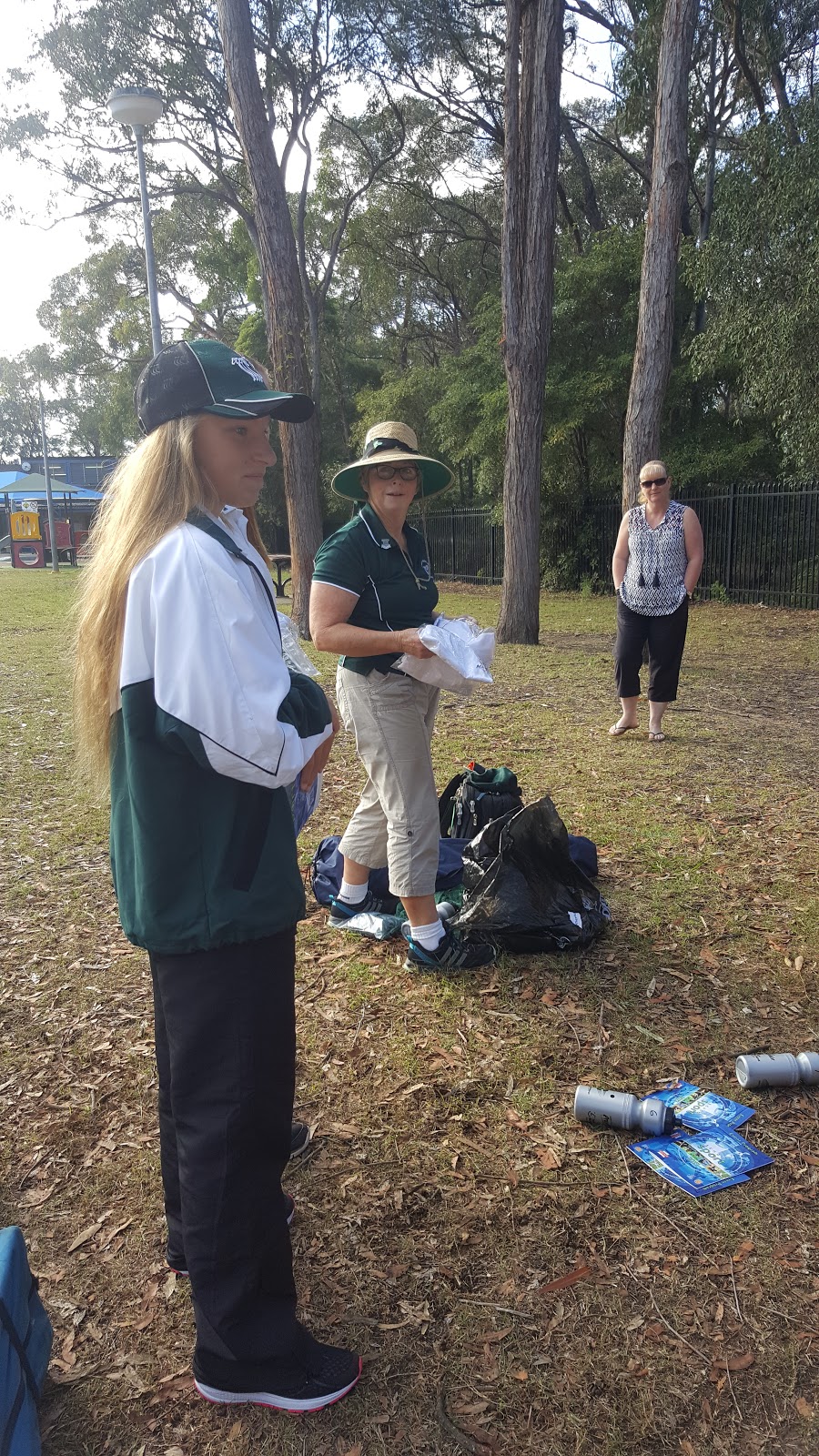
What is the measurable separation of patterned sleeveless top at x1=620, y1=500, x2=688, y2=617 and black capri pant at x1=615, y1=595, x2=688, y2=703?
82mm

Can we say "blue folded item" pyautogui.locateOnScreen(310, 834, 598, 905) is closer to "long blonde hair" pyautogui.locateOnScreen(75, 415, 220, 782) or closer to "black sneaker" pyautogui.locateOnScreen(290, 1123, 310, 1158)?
"black sneaker" pyautogui.locateOnScreen(290, 1123, 310, 1158)

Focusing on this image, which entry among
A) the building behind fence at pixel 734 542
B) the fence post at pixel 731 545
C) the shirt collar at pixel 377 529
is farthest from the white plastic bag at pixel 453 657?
the fence post at pixel 731 545

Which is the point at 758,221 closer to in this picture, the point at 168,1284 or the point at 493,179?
the point at 493,179

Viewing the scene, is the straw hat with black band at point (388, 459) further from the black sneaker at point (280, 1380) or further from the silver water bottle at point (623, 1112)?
the black sneaker at point (280, 1380)

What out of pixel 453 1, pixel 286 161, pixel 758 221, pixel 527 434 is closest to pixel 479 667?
pixel 527 434

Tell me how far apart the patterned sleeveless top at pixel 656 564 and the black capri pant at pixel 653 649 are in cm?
8

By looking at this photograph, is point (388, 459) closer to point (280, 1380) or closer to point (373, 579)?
point (373, 579)

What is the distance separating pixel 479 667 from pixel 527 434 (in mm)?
10399

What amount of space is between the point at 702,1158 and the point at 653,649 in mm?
4716

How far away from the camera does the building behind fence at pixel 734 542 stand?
16750 mm

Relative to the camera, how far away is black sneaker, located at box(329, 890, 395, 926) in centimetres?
409

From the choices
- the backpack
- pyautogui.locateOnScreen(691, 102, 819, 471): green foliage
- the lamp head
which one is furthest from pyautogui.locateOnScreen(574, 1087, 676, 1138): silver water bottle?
pyautogui.locateOnScreen(691, 102, 819, 471): green foliage

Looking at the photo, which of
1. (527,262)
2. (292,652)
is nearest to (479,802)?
(292,652)

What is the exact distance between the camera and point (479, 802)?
14.5ft
